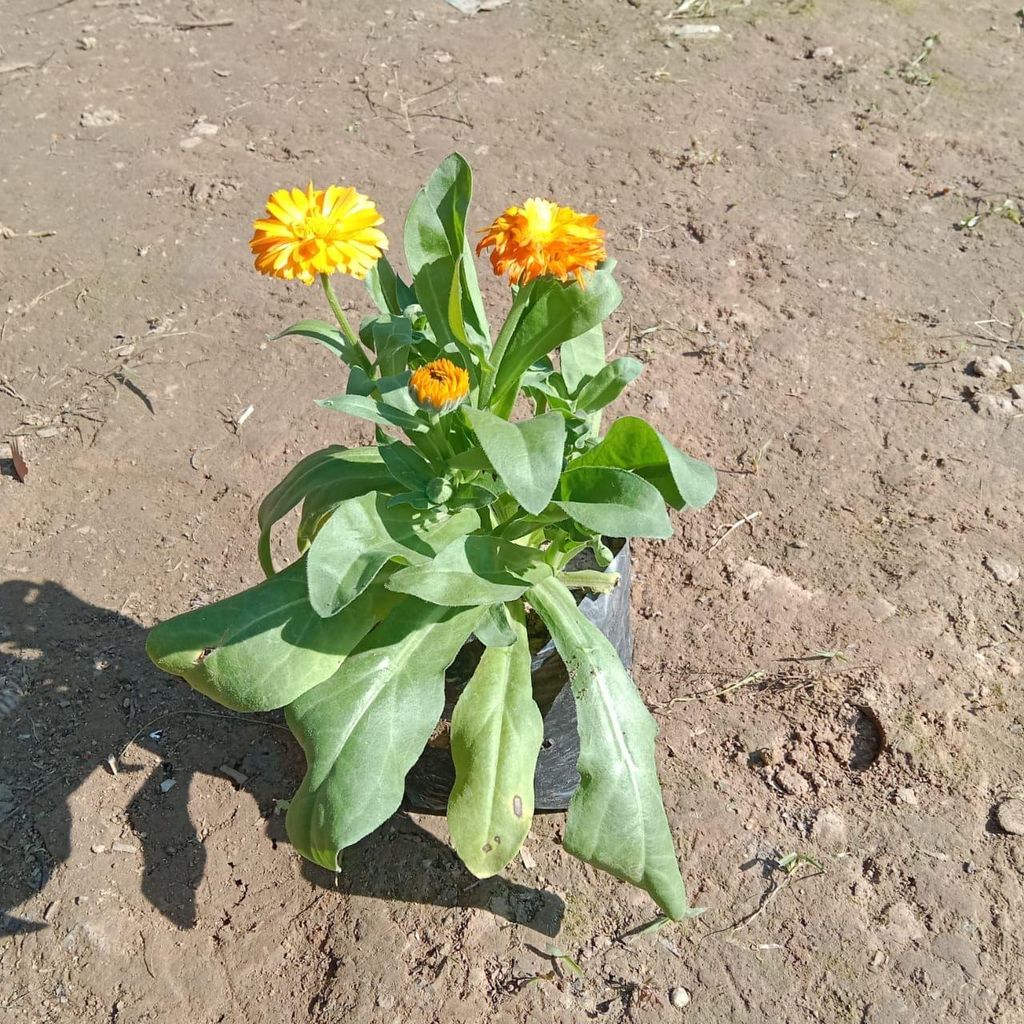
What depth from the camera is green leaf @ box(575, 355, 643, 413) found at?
6.77 ft

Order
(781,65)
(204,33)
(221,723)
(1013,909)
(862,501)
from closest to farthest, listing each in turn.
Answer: (1013,909) < (221,723) < (862,501) < (781,65) < (204,33)

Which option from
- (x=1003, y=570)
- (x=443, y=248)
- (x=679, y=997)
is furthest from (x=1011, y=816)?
(x=443, y=248)

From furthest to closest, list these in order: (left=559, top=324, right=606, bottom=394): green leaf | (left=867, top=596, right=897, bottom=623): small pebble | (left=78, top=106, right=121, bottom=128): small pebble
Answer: (left=78, top=106, right=121, bottom=128): small pebble < (left=867, top=596, right=897, bottom=623): small pebble < (left=559, top=324, right=606, bottom=394): green leaf

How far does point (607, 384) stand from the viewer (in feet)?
6.94

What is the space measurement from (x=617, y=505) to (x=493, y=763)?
1.93 feet

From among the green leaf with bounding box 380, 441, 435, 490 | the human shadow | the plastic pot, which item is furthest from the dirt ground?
the green leaf with bounding box 380, 441, 435, 490

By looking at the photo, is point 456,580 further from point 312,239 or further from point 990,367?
point 990,367

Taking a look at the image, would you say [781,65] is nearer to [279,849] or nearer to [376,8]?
[376,8]

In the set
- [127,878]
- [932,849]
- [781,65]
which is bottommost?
[127,878]

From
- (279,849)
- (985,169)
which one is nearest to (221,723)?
(279,849)

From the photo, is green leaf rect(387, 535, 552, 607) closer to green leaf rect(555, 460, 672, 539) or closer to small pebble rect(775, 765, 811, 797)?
green leaf rect(555, 460, 672, 539)

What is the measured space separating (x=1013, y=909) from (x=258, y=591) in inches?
74.3

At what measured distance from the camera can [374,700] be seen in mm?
1996

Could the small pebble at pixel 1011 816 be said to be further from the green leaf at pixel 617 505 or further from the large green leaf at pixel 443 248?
the large green leaf at pixel 443 248
